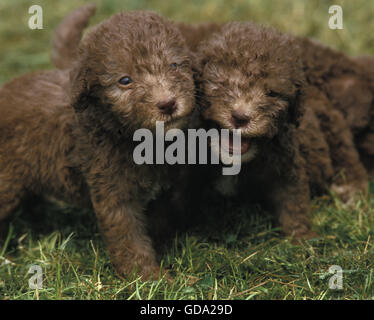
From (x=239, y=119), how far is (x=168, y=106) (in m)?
0.51

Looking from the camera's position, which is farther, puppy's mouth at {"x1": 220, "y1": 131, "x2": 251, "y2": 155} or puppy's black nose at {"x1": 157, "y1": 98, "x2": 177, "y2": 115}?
puppy's mouth at {"x1": 220, "y1": 131, "x2": 251, "y2": 155}

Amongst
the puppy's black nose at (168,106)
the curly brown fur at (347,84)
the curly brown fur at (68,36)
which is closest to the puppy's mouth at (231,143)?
the puppy's black nose at (168,106)

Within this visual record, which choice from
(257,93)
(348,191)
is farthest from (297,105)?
(348,191)

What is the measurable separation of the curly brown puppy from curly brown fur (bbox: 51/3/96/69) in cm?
39

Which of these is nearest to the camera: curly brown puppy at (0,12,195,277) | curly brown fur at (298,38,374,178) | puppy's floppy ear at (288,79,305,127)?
curly brown puppy at (0,12,195,277)

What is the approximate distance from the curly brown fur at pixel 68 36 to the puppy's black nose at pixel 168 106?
1917mm

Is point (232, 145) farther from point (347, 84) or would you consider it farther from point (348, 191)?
point (347, 84)

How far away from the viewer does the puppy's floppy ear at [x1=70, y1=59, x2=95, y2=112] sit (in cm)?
390

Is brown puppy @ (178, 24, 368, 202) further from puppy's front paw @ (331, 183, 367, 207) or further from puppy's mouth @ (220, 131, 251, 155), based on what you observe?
puppy's mouth @ (220, 131, 251, 155)

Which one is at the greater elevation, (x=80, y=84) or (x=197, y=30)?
(x=197, y=30)

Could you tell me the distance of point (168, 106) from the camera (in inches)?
142

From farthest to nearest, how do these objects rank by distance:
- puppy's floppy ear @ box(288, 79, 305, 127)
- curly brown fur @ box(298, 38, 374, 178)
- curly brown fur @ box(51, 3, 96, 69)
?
curly brown fur @ box(298, 38, 374, 178)
curly brown fur @ box(51, 3, 96, 69)
puppy's floppy ear @ box(288, 79, 305, 127)

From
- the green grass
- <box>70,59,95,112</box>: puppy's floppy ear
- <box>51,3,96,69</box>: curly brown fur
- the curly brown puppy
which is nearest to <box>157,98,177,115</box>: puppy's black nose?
the curly brown puppy
